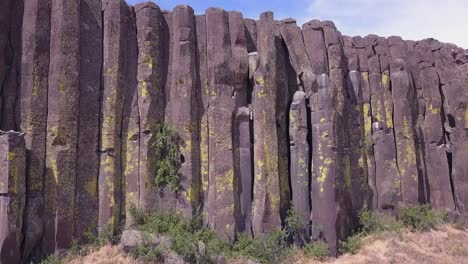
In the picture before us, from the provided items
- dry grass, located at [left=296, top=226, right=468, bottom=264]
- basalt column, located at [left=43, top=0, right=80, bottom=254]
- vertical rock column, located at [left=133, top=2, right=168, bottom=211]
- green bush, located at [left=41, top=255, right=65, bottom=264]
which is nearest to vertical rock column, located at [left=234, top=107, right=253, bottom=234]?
dry grass, located at [left=296, top=226, right=468, bottom=264]

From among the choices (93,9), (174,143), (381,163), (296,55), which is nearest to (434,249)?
(381,163)

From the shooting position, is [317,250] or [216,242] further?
[317,250]

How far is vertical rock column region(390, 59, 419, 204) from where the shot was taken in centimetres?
1908

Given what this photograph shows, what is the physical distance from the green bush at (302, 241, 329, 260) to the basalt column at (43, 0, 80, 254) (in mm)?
7171

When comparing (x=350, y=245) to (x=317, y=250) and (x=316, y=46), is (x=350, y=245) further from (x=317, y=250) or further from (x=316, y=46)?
(x=316, y=46)

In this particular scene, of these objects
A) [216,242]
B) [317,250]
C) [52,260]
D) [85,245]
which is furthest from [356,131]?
[52,260]

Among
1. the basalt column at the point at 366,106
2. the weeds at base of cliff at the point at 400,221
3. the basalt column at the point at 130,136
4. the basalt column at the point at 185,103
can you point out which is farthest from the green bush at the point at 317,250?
the basalt column at the point at 130,136

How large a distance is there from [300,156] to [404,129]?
5.45 meters

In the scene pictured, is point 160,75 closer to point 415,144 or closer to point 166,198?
point 166,198

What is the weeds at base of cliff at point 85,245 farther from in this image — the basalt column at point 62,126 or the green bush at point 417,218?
the green bush at point 417,218

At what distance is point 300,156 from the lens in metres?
16.8

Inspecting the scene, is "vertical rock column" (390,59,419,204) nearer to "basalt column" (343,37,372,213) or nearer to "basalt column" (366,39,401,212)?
"basalt column" (366,39,401,212)

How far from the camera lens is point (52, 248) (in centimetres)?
1378

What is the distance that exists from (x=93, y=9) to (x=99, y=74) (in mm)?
2169
